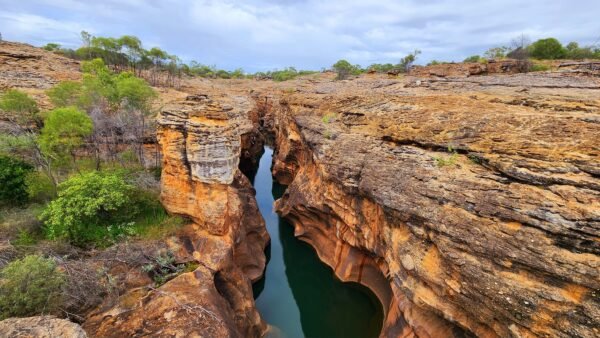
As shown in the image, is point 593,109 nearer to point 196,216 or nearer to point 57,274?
point 196,216

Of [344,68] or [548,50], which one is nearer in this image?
[548,50]

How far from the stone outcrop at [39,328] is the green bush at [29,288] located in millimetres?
2122

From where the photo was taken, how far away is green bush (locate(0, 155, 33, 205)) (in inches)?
407

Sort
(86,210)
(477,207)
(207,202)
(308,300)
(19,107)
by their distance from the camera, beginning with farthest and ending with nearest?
1. (19,107)
2. (308,300)
3. (207,202)
4. (86,210)
5. (477,207)

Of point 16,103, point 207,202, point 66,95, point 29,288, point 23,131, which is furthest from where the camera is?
point 66,95

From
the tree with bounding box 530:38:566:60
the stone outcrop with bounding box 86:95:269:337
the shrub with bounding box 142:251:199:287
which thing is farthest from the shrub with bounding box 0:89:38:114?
the tree with bounding box 530:38:566:60

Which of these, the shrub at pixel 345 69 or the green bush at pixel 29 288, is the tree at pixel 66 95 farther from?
the shrub at pixel 345 69

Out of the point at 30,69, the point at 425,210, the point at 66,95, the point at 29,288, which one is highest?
the point at 30,69

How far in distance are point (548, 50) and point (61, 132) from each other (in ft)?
132

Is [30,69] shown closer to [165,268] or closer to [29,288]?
[165,268]

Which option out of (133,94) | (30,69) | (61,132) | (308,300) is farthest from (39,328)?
(30,69)

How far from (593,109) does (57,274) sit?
14737mm

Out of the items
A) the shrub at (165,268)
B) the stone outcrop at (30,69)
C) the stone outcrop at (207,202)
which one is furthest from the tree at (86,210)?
the stone outcrop at (30,69)

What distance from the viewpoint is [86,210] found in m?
9.26
